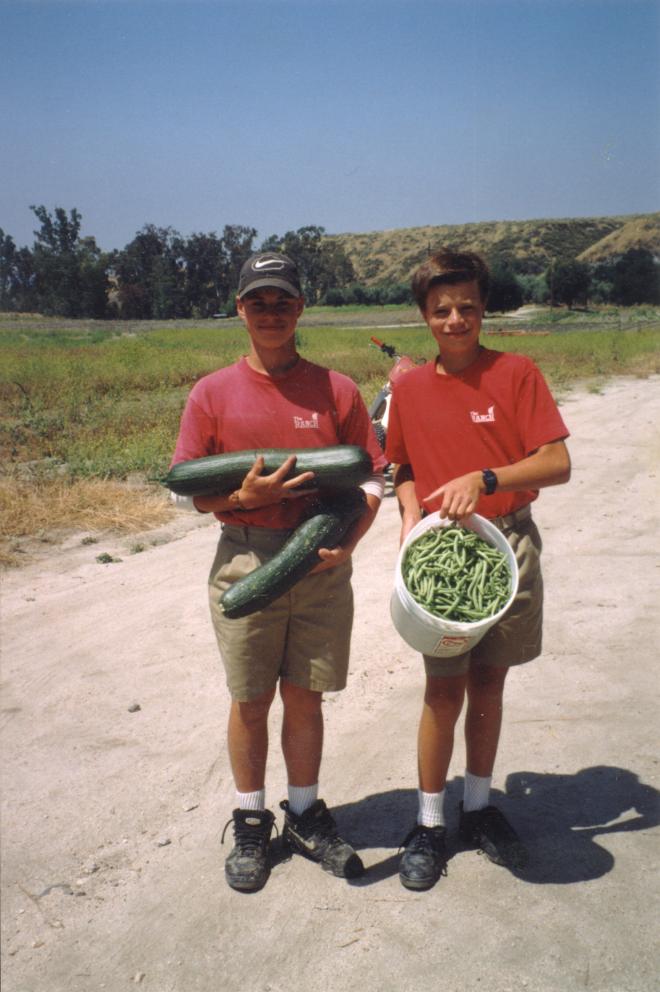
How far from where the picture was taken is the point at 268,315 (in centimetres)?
312

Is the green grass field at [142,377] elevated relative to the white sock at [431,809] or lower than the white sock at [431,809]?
lower

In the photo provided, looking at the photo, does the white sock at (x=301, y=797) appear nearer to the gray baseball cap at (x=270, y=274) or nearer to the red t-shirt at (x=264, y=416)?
the red t-shirt at (x=264, y=416)

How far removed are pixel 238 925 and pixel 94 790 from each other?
1323mm

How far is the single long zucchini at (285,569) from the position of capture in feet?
9.90

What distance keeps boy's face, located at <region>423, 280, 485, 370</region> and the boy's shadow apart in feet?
6.87

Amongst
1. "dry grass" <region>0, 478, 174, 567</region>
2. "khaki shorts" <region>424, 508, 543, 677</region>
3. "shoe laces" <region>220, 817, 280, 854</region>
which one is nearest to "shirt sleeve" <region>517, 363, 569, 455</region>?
"khaki shorts" <region>424, 508, 543, 677</region>

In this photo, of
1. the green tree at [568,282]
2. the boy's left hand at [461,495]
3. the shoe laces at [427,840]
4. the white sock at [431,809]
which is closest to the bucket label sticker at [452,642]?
the boy's left hand at [461,495]

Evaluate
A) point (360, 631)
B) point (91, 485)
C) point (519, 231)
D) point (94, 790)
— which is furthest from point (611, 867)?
point (519, 231)

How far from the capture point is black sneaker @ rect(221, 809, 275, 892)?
130 inches

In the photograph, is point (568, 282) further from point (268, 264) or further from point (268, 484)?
point (268, 484)

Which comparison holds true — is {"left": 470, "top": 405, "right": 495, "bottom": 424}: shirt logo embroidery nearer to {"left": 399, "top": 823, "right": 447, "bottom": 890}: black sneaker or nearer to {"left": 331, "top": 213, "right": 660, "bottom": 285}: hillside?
{"left": 399, "top": 823, "right": 447, "bottom": 890}: black sneaker

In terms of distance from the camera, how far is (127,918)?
3229 mm

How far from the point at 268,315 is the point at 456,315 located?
71 centimetres

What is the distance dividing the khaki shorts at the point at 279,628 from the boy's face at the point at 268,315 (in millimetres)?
747
